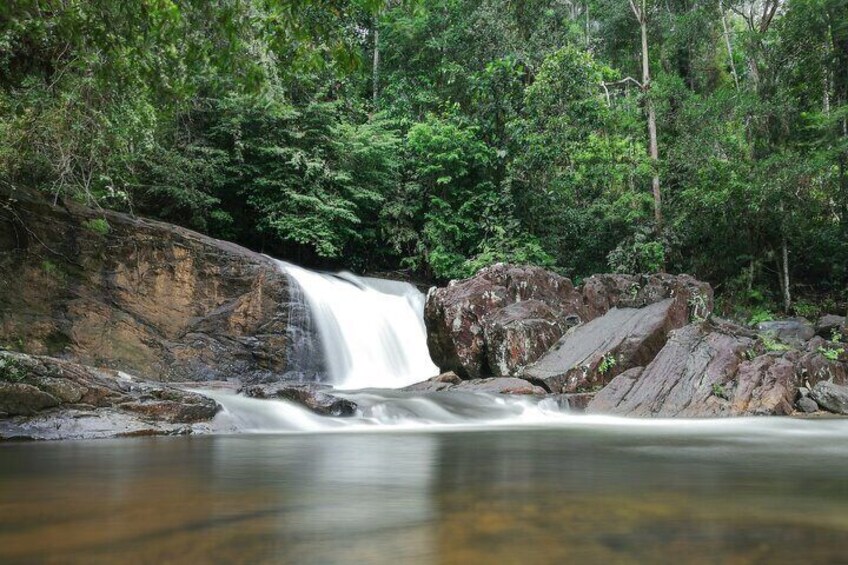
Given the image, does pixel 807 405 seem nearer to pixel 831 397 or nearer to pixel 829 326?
pixel 831 397

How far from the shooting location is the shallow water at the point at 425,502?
2.35m

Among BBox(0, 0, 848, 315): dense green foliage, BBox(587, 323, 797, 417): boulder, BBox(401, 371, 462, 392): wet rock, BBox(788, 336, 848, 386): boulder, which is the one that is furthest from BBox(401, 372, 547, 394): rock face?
BBox(0, 0, 848, 315): dense green foliage

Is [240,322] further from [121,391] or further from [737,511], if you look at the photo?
[737,511]

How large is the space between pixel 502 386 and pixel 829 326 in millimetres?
9374

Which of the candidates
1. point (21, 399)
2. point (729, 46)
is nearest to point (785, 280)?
point (729, 46)

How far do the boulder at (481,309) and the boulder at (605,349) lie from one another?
73 cm

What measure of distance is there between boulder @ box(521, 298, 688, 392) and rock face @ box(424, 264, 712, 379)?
0.46 metres

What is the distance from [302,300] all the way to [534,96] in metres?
9.65

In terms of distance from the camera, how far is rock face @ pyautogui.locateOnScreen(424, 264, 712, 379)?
1283 cm

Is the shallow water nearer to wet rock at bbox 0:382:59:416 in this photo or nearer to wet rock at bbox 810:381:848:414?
wet rock at bbox 0:382:59:416

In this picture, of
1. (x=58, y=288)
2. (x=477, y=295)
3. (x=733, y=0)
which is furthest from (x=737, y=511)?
(x=733, y=0)

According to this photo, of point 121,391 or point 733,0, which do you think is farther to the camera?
point 733,0

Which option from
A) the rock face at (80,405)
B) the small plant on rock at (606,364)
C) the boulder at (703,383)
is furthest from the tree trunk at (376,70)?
the rock face at (80,405)

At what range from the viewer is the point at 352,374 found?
14969mm
